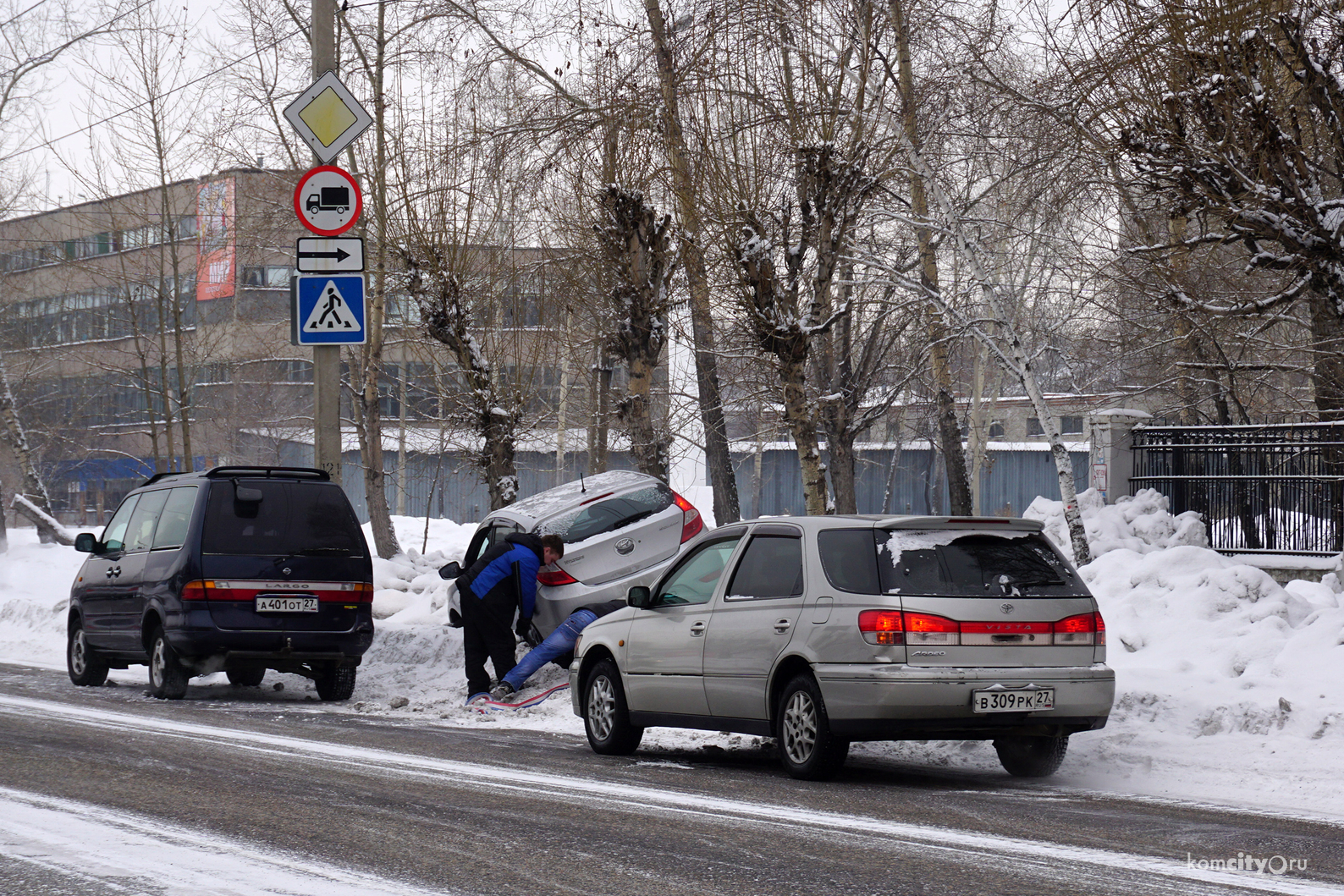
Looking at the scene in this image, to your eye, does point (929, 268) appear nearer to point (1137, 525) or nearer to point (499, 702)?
point (1137, 525)

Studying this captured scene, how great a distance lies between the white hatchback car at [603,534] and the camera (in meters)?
13.8

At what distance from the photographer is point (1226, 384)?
25.7m

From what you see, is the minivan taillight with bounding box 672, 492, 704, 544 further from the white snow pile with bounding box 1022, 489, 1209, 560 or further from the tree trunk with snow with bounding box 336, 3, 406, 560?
the tree trunk with snow with bounding box 336, 3, 406, 560

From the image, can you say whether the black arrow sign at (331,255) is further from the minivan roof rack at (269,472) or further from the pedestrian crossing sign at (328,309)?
the minivan roof rack at (269,472)

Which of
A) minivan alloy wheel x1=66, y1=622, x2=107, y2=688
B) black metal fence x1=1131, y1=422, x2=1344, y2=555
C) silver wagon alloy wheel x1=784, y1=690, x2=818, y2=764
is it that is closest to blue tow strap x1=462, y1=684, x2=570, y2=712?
silver wagon alloy wheel x1=784, y1=690, x2=818, y2=764

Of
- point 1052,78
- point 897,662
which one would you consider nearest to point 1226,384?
point 1052,78

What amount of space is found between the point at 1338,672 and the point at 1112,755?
6.35ft

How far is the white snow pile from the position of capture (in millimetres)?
16547

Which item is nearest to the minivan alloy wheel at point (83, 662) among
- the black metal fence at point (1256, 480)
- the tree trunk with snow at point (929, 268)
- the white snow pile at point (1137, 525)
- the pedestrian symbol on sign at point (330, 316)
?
the pedestrian symbol on sign at point (330, 316)

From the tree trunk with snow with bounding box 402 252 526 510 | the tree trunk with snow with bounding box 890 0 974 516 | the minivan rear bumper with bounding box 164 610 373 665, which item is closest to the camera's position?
the minivan rear bumper with bounding box 164 610 373 665

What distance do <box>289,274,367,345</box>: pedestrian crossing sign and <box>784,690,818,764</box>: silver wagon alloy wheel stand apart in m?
6.55

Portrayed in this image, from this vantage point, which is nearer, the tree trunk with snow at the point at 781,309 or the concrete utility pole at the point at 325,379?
the concrete utility pole at the point at 325,379

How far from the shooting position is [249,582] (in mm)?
13023

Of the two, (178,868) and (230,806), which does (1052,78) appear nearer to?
(230,806)
